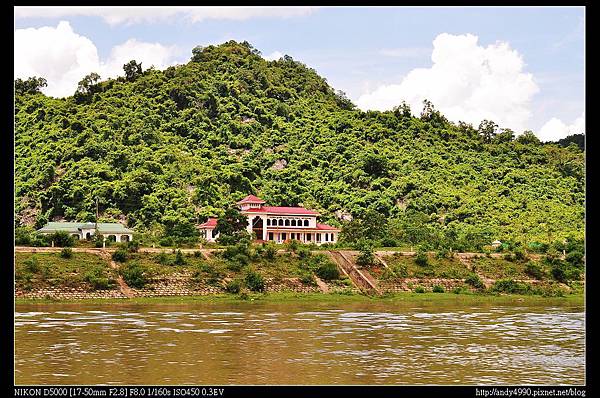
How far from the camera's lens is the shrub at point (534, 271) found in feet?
200

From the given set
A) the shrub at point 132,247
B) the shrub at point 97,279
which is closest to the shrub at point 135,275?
the shrub at point 97,279

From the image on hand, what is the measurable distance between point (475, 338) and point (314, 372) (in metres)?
10.5

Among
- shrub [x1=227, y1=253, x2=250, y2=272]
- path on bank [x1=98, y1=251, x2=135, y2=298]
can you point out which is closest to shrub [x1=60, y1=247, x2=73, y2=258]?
path on bank [x1=98, y1=251, x2=135, y2=298]

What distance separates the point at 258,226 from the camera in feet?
249

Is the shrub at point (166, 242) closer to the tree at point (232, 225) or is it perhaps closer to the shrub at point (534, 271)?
the tree at point (232, 225)

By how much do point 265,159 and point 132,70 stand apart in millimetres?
26648

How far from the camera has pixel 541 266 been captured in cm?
6259

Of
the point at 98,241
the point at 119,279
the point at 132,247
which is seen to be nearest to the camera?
the point at 119,279

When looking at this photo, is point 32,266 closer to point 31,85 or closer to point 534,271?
point 534,271

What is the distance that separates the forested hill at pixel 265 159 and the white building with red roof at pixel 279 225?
391 cm

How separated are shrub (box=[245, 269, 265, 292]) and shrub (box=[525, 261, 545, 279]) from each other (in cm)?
2001

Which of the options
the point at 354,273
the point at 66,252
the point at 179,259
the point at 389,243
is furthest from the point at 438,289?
the point at 66,252

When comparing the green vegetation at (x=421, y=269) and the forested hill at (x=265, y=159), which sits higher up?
the forested hill at (x=265, y=159)
